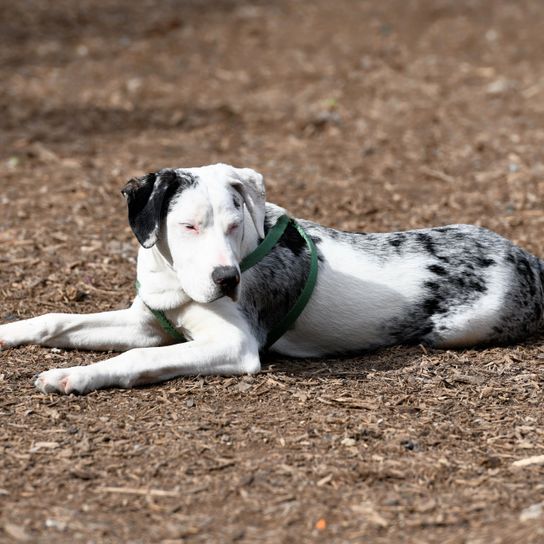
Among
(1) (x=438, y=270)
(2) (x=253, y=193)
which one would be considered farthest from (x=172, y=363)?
(1) (x=438, y=270)

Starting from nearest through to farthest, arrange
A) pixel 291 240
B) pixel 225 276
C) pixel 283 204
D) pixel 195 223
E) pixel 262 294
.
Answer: pixel 225 276 < pixel 195 223 < pixel 262 294 < pixel 291 240 < pixel 283 204

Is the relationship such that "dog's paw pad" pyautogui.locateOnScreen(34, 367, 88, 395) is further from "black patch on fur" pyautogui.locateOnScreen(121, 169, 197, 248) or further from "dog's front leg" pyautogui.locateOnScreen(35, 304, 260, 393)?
"black patch on fur" pyautogui.locateOnScreen(121, 169, 197, 248)

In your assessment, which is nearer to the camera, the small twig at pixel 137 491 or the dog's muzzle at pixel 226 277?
the small twig at pixel 137 491

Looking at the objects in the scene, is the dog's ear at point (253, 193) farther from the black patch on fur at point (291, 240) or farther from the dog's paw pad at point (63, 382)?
the dog's paw pad at point (63, 382)

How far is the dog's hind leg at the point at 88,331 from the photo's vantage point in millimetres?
6348

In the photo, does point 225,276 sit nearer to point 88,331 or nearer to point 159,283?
point 159,283

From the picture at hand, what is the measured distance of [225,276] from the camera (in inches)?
213

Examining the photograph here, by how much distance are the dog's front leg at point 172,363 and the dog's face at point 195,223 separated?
1.06 ft

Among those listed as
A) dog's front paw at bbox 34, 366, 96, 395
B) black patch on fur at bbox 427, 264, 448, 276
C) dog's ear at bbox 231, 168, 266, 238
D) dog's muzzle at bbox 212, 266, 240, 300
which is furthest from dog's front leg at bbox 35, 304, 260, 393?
black patch on fur at bbox 427, 264, 448, 276

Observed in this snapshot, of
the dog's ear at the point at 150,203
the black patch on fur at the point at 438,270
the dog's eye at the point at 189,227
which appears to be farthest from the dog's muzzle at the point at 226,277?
the black patch on fur at the point at 438,270

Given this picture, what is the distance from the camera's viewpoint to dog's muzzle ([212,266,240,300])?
5406 millimetres

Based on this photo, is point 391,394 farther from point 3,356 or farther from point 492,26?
point 492,26

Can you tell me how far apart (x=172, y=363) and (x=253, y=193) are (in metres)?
1.04

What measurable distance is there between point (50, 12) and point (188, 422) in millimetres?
13271
